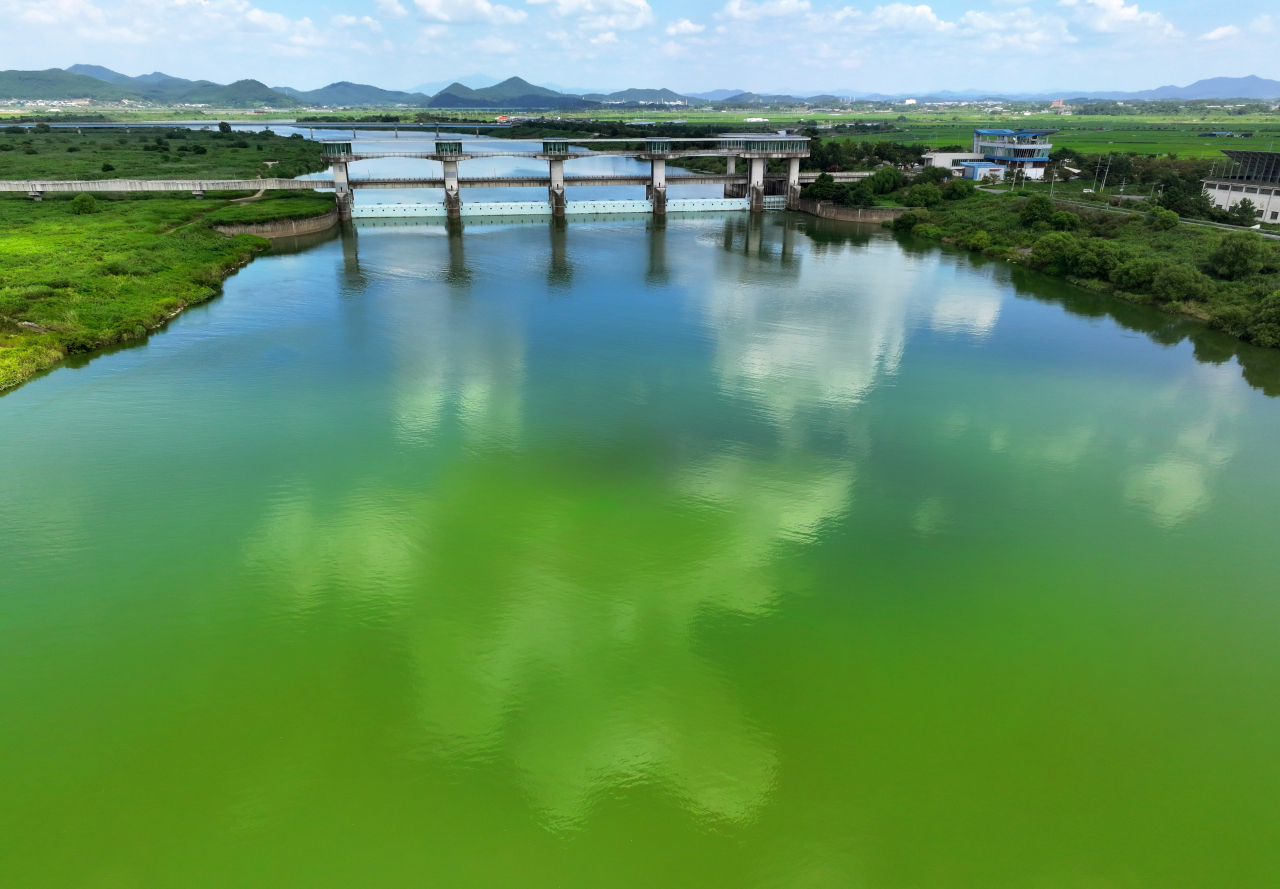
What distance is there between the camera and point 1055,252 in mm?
38094

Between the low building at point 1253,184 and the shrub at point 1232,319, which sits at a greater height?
the low building at point 1253,184

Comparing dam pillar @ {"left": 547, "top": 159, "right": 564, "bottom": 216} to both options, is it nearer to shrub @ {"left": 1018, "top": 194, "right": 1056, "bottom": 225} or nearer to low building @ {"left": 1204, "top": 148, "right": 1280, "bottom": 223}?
shrub @ {"left": 1018, "top": 194, "right": 1056, "bottom": 225}

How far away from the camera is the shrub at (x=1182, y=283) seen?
31.5 m

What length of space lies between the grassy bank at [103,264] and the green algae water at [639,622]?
1.98 meters

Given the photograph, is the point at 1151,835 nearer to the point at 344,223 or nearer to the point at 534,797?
the point at 534,797

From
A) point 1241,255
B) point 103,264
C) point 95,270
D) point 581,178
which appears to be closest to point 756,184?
point 581,178

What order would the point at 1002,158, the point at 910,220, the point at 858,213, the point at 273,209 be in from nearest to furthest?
the point at 273,209 → the point at 910,220 → the point at 858,213 → the point at 1002,158

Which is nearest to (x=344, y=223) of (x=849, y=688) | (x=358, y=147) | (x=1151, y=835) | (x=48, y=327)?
(x=48, y=327)

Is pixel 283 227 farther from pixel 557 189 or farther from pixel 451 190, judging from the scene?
pixel 557 189

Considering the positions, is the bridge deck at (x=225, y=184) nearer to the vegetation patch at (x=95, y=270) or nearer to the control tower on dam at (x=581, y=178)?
the control tower on dam at (x=581, y=178)

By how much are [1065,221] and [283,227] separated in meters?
46.0

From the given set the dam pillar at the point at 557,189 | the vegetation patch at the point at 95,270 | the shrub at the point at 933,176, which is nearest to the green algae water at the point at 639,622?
the vegetation patch at the point at 95,270

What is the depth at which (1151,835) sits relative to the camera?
9.91 meters

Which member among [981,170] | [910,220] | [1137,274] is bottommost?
[1137,274]
